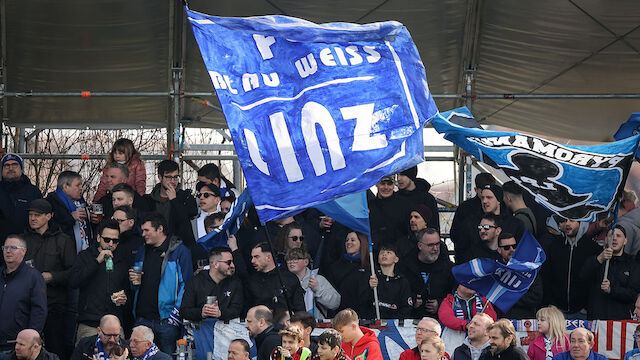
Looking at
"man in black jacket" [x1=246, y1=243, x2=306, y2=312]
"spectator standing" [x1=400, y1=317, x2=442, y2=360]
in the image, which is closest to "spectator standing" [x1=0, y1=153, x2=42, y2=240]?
"man in black jacket" [x1=246, y1=243, x2=306, y2=312]

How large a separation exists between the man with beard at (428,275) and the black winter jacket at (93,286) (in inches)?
116

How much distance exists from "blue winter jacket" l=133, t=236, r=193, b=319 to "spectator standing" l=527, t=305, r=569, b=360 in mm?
3510

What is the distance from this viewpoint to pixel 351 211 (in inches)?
460

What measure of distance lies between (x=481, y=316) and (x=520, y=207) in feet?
8.05

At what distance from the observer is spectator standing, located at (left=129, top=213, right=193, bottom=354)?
11.9 m

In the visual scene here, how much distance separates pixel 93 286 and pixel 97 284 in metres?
0.05

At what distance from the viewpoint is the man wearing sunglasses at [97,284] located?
12.0m

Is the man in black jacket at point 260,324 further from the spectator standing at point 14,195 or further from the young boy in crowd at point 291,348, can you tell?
Answer: the spectator standing at point 14,195

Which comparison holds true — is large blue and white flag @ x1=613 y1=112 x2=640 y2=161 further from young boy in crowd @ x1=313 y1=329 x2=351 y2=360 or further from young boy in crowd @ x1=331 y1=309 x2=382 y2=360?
young boy in crowd @ x1=313 y1=329 x2=351 y2=360

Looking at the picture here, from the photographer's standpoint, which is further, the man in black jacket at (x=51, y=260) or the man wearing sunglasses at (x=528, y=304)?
the man in black jacket at (x=51, y=260)

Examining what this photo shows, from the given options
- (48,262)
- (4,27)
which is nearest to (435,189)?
(4,27)

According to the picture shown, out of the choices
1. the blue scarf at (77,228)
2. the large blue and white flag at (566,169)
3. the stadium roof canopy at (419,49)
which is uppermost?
the stadium roof canopy at (419,49)

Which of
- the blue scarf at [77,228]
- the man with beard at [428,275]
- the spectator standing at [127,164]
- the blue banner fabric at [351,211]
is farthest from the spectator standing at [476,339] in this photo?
the spectator standing at [127,164]

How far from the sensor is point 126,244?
1243 cm
